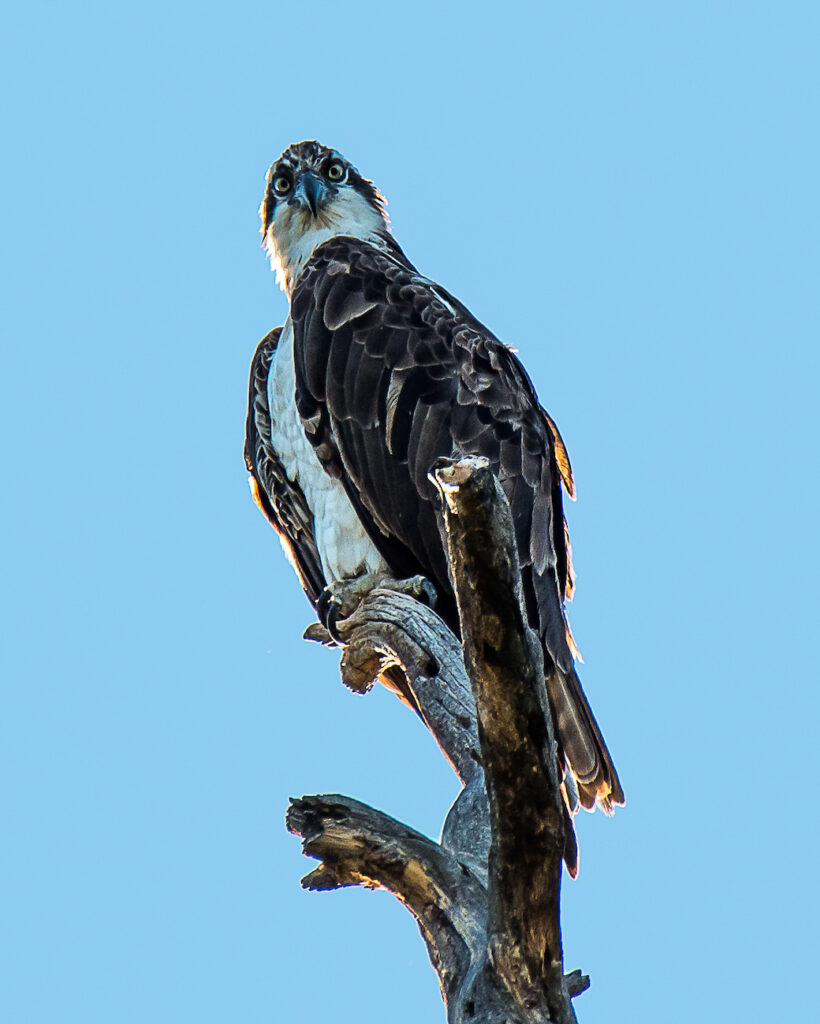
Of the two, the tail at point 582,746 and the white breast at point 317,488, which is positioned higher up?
the white breast at point 317,488

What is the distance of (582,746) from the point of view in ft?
20.3

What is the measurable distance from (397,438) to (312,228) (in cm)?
267

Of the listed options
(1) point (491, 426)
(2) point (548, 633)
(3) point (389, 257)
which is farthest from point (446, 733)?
(3) point (389, 257)

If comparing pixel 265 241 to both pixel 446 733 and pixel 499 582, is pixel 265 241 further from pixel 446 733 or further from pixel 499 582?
pixel 499 582

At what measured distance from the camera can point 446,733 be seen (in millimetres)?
5562

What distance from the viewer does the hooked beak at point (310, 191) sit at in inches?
355

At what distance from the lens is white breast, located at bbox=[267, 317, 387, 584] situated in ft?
23.6

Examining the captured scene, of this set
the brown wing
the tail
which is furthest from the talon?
the tail

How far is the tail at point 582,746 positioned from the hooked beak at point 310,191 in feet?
13.9

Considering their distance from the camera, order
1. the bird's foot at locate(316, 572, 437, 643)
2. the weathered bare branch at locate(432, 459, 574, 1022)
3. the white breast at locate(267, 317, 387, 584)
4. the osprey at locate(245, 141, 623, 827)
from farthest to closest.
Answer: the white breast at locate(267, 317, 387, 584), the bird's foot at locate(316, 572, 437, 643), the osprey at locate(245, 141, 623, 827), the weathered bare branch at locate(432, 459, 574, 1022)

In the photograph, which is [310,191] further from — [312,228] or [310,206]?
[312,228]

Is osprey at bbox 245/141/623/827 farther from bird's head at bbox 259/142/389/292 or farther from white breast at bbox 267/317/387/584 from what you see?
bird's head at bbox 259/142/389/292

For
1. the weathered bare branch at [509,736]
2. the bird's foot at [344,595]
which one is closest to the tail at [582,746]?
the bird's foot at [344,595]

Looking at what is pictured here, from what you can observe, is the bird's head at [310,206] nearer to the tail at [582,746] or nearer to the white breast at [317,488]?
the white breast at [317,488]
